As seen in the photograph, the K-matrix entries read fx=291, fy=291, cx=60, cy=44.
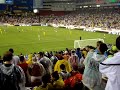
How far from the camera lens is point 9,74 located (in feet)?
20.7

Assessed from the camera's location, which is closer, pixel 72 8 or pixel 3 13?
pixel 3 13

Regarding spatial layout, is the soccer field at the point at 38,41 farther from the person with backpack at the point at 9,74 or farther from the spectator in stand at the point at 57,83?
the person with backpack at the point at 9,74

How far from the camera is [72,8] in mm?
111500

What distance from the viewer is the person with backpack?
6306mm

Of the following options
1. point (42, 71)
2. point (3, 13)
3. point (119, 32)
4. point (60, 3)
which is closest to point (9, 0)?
point (3, 13)

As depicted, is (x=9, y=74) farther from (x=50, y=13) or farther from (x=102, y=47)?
(x=50, y=13)

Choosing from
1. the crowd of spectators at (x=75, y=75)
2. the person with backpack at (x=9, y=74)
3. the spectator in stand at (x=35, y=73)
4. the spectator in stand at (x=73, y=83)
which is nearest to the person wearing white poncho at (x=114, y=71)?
the crowd of spectators at (x=75, y=75)

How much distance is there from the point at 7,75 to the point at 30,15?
98954 mm

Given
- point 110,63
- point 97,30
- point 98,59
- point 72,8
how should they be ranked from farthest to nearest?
point 72,8
point 97,30
point 98,59
point 110,63

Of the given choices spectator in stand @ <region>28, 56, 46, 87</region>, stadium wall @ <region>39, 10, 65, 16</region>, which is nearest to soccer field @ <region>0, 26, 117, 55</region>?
spectator in stand @ <region>28, 56, 46, 87</region>

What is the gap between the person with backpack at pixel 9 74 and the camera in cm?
631

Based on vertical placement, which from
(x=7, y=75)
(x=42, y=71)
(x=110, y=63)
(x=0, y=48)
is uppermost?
(x=110, y=63)

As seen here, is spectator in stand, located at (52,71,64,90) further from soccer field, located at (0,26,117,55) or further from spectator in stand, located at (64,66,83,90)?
soccer field, located at (0,26,117,55)

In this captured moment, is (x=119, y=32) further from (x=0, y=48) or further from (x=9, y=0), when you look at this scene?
(x=9, y=0)
